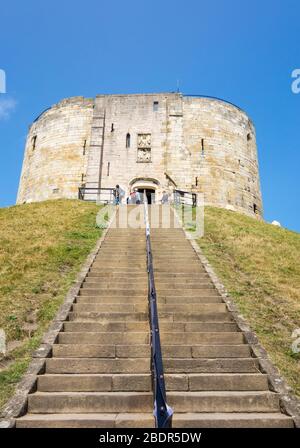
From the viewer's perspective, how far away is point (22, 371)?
438 centimetres

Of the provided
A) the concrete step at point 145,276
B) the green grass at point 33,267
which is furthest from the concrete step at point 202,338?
the concrete step at point 145,276

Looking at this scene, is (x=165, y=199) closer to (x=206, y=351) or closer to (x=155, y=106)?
(x=155, y=106)

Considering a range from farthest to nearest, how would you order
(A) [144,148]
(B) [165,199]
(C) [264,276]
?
(A) [144,148] < (B) [165,199] < (C) [264,276]

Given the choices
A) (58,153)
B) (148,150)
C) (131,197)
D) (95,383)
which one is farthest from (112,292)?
(58,153)

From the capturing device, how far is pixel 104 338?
5117 millimetres

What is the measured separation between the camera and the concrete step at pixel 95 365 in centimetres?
446

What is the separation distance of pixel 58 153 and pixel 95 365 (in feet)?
64.7

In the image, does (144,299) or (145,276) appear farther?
(145,276)

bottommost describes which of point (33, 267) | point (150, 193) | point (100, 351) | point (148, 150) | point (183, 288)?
point (100, 351)

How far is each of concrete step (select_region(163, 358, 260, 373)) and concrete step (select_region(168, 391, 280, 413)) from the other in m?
0.50

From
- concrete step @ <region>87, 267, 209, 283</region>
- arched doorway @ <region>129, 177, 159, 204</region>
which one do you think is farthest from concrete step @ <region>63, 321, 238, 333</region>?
arched doorway @ <region>129, 177, 159, 204</region>

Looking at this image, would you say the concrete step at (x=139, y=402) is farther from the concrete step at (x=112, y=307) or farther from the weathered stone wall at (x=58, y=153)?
the weathered stone wall at (x=58, y=153)

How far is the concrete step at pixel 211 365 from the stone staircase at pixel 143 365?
0.5 inches

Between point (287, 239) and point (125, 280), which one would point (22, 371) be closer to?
point (125, 280)
